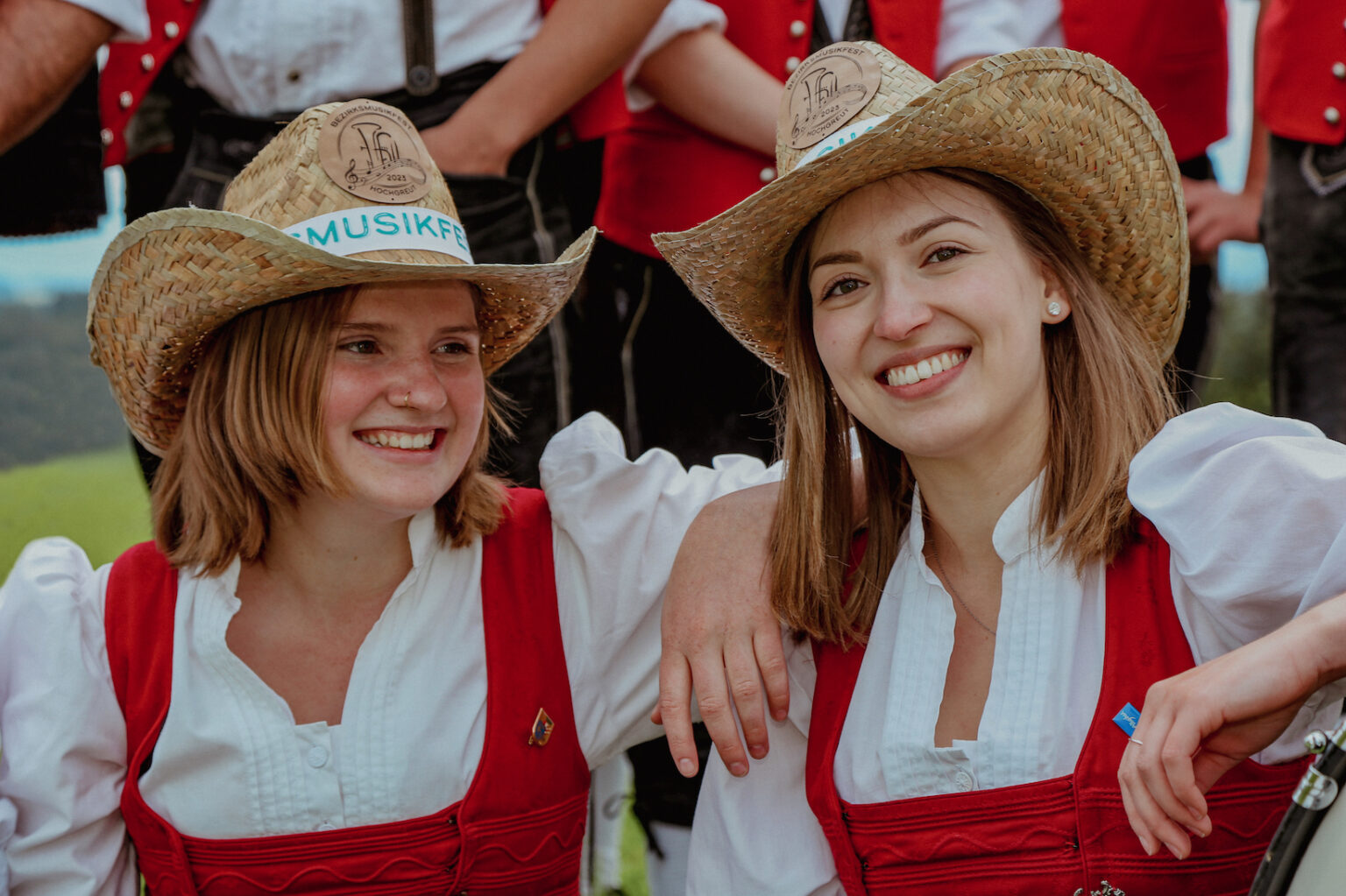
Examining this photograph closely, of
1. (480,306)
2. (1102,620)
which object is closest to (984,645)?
(1102,620)

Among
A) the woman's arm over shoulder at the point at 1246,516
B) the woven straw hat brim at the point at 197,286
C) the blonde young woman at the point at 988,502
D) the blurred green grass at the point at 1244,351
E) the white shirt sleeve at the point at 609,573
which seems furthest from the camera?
the blurred green grass at the point at 1244,351

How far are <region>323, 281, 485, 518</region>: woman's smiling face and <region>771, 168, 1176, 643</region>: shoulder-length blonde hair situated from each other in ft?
1.82

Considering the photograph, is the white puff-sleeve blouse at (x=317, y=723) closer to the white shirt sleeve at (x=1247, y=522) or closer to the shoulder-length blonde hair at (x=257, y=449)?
the shoulder-length blonde hair at (x=257, y=449)

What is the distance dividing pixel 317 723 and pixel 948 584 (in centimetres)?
103

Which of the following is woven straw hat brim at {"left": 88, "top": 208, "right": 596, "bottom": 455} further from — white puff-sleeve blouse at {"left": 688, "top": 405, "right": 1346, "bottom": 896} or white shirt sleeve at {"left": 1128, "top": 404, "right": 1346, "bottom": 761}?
white shirt sleeve at {"left": 1128, "top": 404, "right": 1346, "bottom": 761}

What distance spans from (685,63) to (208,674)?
151cm

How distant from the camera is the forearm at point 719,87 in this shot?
110 inches

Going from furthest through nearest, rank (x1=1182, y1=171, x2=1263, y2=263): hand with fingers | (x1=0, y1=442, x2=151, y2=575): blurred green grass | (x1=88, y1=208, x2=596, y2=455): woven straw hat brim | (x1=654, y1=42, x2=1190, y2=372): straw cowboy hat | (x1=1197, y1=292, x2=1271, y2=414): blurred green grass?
(x1=1197, y1=292, x2=1271, y2=414): blurred green grass
(x1=0, y1=442, x2=151, y2=575): blurred green grass
(x1=1182, y1=171, x2=1263, y2=263): hand with fingers
(x1=88, y1=208, x2=596, y2=455): woven straw hat brim
(x1=654, y1=42, x2=1190, y2=372): straw cowboy hat

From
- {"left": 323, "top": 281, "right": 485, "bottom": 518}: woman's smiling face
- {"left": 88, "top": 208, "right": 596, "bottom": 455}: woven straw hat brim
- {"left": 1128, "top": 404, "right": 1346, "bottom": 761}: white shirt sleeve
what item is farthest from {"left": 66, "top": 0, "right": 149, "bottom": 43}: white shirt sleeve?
{"left": 1128, "top": 404, "right": 1346, "bottom": 761}: white shirt sleeve

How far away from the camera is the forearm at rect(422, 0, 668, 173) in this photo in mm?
2643

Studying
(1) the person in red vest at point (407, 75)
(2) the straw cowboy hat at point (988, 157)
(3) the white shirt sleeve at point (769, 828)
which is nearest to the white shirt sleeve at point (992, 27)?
(1) the person in red vest at point (407, 75)

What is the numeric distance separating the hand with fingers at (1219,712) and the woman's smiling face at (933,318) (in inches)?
21.5

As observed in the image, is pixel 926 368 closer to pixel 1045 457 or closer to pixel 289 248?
pixel 1045 457

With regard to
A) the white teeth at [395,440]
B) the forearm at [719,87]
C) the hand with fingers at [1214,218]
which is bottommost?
the white teeth at [395,440]
